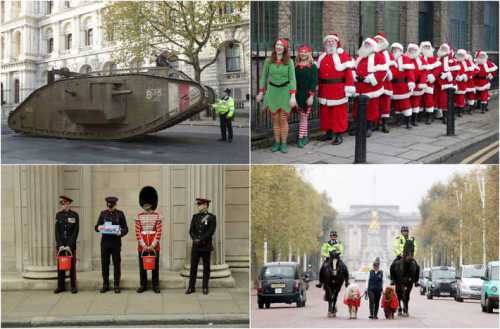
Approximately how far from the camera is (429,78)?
9.48 meters

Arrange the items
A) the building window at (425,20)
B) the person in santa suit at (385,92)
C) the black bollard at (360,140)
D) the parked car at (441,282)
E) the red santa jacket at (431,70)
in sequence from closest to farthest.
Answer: the black bollard at (360,140) → the person in santa suit at (385,92) → the parked car at (441,282) → the red santa jacket at (431,70) → the building window at (425,20)

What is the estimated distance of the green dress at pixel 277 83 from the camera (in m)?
7.12

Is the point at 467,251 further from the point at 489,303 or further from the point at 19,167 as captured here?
the point at 19,167

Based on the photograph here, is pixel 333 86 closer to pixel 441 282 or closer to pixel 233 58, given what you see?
pixel 233 58

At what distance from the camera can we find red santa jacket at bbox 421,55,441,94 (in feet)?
31.1

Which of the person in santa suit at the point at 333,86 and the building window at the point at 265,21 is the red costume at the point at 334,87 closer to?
the person in santa suit at the point at 333,86

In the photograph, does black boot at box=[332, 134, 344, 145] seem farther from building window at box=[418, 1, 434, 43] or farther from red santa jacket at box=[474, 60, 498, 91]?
building window at box=[418, 1, 434, 43]

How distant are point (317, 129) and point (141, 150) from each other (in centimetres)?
210

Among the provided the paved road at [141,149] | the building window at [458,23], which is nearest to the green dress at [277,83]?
the paved road at [141,149]

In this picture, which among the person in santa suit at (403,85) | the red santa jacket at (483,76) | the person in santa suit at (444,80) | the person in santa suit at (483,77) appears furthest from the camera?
the red santa jacket at (483,76)

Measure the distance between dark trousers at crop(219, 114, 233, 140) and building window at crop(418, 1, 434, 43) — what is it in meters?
7.84

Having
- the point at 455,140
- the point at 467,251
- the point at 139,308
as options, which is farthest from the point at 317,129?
the point at 467,251

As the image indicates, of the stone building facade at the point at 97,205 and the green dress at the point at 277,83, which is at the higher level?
the green dress at the point at 277,83

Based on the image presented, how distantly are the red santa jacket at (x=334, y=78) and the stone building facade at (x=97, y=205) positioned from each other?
4.26 feet
